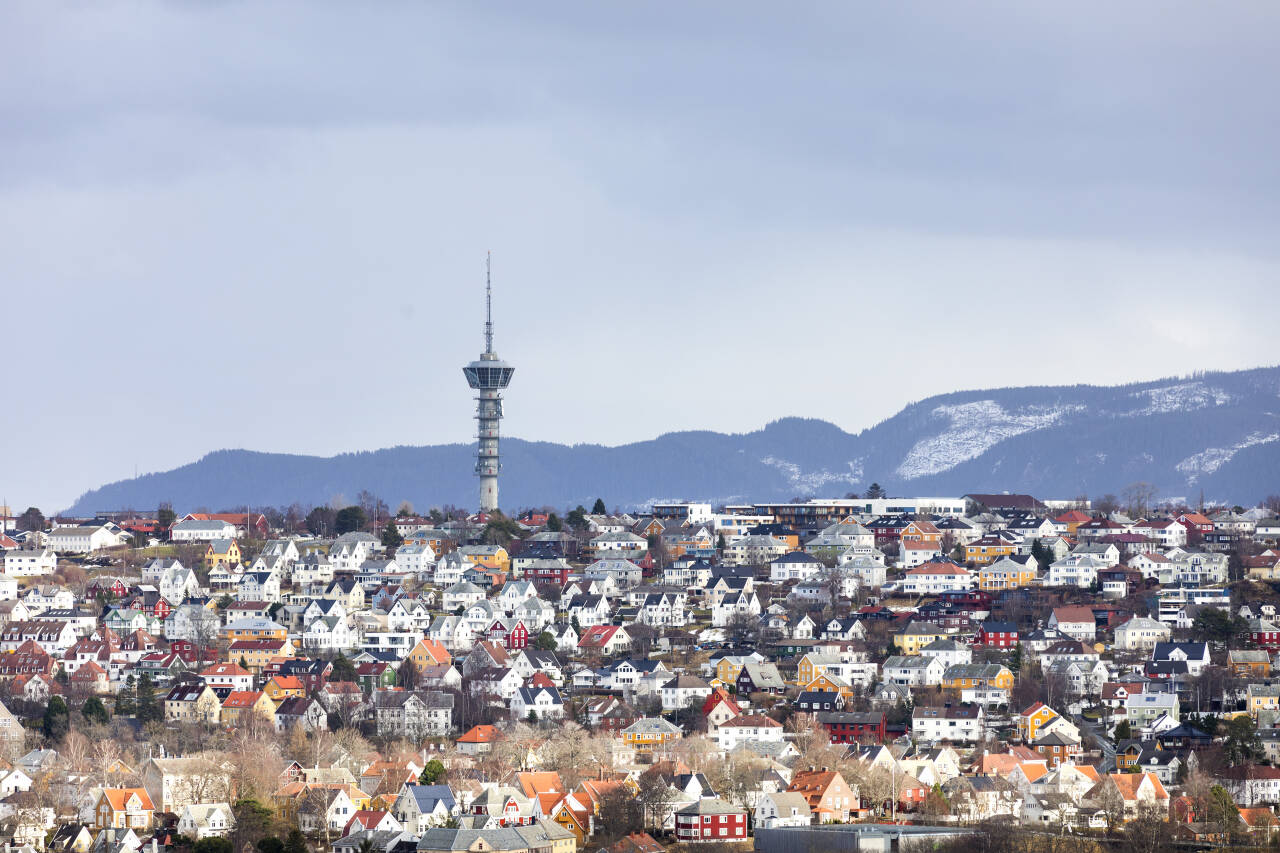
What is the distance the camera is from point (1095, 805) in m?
62.9

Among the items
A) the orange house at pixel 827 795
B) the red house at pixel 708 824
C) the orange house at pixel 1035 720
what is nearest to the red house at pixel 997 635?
the orange house at pixel 1035 720

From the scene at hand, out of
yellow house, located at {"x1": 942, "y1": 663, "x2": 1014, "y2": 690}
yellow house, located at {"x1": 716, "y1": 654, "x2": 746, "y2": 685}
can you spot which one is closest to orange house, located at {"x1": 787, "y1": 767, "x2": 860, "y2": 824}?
yellow house, located at {"x1": 942, "y1": 663, "x2": 1014, "y2": 690}

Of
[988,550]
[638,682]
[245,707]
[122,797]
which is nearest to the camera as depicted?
[122,797]

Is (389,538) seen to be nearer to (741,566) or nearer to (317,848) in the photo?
(741,566)

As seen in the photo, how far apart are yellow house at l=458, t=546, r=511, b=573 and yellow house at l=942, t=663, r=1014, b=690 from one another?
32210mm

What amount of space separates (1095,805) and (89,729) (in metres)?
32.5

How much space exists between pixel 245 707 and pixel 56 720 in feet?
22.8

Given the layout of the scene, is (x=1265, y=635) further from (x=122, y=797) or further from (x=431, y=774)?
(x=122, y=797)

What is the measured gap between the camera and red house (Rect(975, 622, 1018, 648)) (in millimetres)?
89375

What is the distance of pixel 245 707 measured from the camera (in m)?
79.9

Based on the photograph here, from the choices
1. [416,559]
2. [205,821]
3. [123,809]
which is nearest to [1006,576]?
[416,559]

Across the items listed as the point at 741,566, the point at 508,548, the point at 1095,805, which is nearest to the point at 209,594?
the point at 508,548

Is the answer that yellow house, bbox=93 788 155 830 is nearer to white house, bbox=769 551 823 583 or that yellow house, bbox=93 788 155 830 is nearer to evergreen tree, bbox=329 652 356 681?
evergreen tree, bbox=329 652 356 681

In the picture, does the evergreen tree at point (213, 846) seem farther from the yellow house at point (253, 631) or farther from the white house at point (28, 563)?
the white house at point (28, 563)
